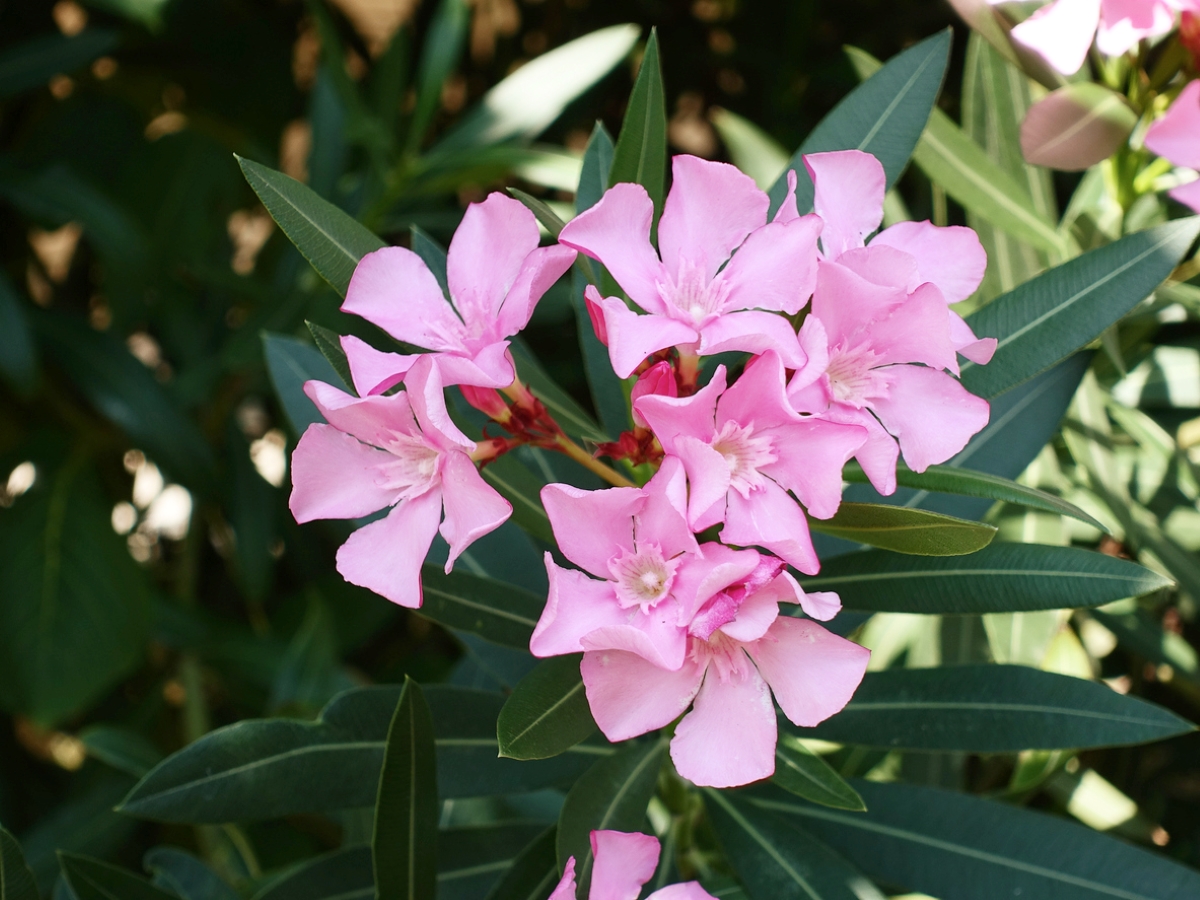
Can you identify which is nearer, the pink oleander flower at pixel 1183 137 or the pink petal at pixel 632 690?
the pink petal at pixel 632 690

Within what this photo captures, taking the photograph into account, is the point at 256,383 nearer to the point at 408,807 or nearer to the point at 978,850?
the point at 408,807

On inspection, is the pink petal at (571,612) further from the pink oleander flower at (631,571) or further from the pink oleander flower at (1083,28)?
the pink oleander flower at (1083,28)

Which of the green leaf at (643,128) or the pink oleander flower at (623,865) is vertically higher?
the green leaf at (643,128)

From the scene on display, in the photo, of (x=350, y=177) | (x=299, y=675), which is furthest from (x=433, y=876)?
(x=350, y=177)

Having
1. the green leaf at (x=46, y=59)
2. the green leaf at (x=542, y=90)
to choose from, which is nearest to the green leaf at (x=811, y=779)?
the green leaf at (x=542, y=90)

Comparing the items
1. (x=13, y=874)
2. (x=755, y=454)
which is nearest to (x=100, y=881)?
(x=13, y=874)

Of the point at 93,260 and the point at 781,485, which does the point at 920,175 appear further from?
the point at 93,260
